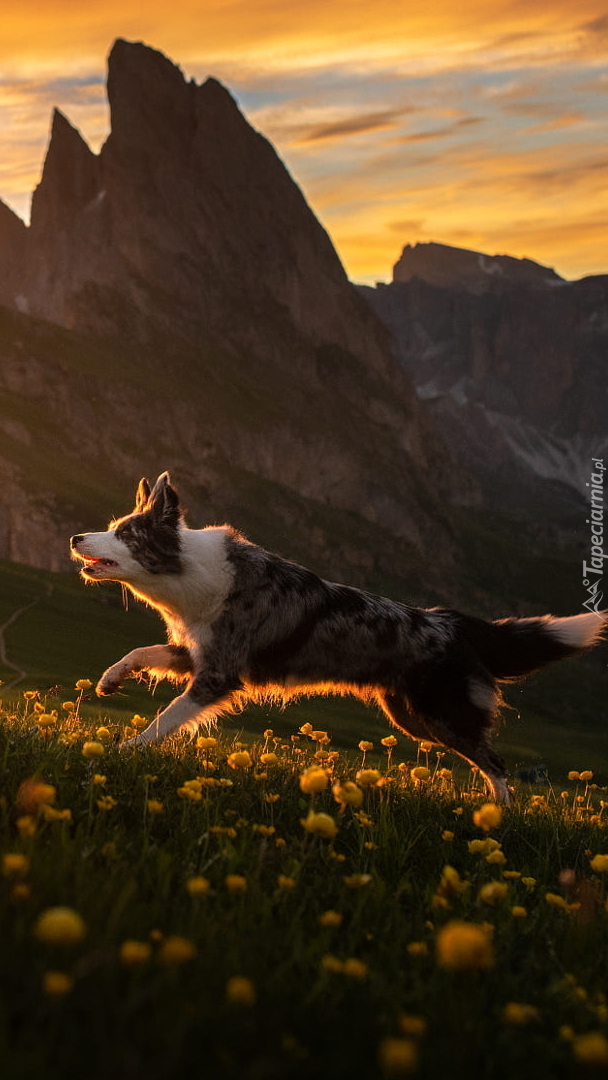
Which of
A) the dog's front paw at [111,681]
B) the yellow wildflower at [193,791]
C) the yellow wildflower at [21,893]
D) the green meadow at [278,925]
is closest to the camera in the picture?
the green meadow at [278,925]

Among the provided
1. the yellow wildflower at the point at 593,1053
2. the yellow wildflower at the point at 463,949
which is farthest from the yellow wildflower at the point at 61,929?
the yellow wildflower at the point at 593,1053

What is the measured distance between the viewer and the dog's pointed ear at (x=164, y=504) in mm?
13211

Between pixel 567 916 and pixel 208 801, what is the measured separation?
7.95 feet

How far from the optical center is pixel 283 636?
42.2ft

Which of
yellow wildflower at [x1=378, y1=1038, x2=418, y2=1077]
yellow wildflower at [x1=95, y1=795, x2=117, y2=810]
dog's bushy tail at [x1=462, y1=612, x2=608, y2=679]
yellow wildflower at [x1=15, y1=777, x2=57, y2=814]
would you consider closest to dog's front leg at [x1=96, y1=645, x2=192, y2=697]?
dog's bushy tail at [x1=462, y1=612, x2=608, y2=679]

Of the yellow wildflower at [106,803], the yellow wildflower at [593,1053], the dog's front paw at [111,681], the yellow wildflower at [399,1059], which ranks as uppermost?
the yellow wildflower at [399,1059]

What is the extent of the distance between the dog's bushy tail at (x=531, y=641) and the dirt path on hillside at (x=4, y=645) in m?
13.0

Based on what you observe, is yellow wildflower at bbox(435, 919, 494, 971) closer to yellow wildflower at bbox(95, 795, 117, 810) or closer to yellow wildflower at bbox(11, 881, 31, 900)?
yellow wildflower at bbox(11, 881, 31, 900)

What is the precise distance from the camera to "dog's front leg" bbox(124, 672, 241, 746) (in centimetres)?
1152

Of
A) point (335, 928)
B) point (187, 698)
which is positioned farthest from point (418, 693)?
point (335, 928)

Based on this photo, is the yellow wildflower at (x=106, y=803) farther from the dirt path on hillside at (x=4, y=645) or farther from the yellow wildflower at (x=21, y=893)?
the dirt path on hillside at (x=4, y=645)

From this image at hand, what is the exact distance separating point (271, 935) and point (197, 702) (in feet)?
23.6

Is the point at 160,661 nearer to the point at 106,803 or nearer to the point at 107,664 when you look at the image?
the point at 106,803

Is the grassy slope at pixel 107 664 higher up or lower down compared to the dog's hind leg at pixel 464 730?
lower down
